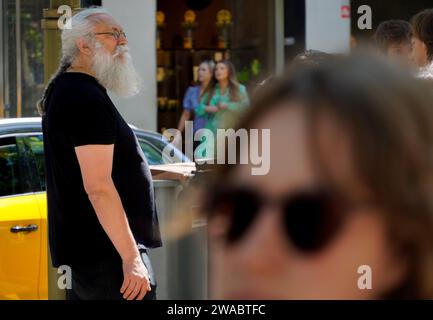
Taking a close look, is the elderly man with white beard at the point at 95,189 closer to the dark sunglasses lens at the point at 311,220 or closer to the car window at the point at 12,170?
the car window at the point at 12,170

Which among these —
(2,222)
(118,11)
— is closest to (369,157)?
(2,222)

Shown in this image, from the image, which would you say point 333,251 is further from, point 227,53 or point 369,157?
point 227,53

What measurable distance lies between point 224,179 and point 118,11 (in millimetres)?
11716

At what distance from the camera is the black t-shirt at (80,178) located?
11.8 feet

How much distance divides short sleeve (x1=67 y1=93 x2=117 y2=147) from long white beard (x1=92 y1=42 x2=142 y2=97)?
241 mm

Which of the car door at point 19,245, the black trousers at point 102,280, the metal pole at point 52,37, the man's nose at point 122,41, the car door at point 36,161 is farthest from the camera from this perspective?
the car door at point 36,161

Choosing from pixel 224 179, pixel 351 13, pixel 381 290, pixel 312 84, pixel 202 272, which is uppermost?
pixel 351 13

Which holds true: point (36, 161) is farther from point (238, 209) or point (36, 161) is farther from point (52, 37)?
point (238, 209)

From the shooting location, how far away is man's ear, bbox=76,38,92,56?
3.86 meters

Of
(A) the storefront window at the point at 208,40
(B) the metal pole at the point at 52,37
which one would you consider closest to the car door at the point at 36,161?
(B) the metal pole at the point at 52,37

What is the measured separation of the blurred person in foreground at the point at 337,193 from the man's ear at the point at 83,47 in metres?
2.78

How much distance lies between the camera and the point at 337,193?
105cm

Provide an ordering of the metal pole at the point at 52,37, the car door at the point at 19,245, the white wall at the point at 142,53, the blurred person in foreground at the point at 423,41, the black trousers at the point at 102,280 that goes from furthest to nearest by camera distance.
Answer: the white wall at the point at 142,53 < the car door at the point at 19,245 < the metal pole at the point at 52,37 < the blurred person in foreground at the point at 423,41 < the black trousers at the point at 102,280

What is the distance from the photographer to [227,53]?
14.3 meters
